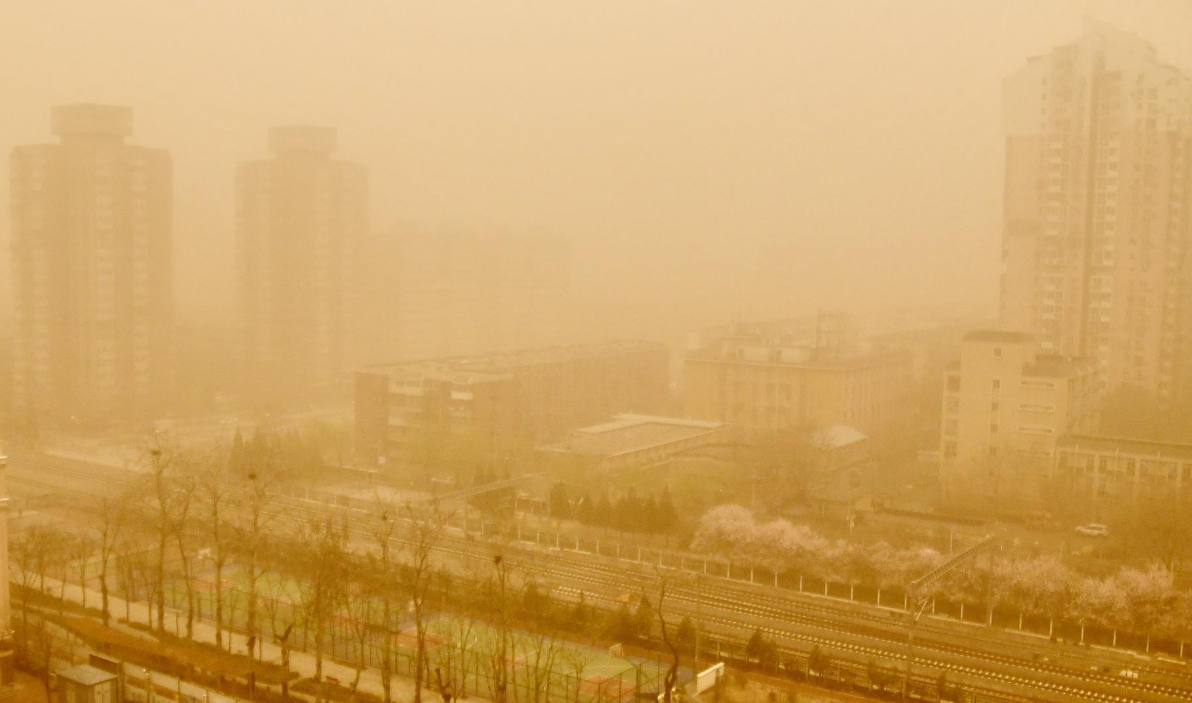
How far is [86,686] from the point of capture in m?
5.92

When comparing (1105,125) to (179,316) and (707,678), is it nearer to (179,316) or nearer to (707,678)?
(707,678)

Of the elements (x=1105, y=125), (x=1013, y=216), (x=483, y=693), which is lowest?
(x=483, y=693)

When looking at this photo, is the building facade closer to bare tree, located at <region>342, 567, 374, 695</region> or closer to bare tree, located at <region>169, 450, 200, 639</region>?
bare tree, located at <region>169, 450, 200, 639</region>

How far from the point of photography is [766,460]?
41.4 feet

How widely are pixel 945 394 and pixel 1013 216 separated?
18.4 ft

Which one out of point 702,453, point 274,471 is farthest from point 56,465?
point 702,453

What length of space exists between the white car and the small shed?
9.28m

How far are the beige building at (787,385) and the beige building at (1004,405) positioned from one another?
2.06m

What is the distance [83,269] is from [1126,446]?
52.8 ft

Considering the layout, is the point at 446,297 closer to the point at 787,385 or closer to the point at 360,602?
the point at 787,385

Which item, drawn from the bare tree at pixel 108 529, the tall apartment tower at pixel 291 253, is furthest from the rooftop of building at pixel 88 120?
the bare tree at pixel 108 529

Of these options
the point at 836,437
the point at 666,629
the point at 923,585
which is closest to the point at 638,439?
the point at 836,437

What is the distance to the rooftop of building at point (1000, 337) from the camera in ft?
44.1

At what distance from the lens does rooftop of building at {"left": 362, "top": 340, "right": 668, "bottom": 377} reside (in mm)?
15488
